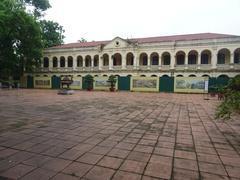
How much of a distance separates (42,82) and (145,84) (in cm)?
1786

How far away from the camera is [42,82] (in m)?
31.4

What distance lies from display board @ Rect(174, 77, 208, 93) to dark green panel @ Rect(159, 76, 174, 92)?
0.52 m

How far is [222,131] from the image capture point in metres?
5.18

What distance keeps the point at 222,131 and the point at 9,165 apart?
16.9ft

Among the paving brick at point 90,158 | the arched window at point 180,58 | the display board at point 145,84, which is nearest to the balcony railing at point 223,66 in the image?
the arched window at point 180,58

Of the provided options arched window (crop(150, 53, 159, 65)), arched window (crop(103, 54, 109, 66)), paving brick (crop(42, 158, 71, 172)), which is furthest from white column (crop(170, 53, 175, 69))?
paving brick (crop(42, 158, 71, 172))

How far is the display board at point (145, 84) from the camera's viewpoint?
2464 cm

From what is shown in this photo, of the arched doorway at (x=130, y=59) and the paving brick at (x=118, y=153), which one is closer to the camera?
the paving brick at (x=118, y=153)

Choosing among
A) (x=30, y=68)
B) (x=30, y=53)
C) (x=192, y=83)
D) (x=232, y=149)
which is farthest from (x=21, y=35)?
(x=232, y=149)

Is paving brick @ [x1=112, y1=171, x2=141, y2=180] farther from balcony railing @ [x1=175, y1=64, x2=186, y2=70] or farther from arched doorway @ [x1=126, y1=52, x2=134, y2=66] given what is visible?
arched doorway @ [x1=126, y1=52, x2=134, y2=66]

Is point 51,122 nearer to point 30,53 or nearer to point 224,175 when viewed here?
point 224,175

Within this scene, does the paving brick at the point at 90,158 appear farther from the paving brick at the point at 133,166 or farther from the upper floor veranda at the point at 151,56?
the upper floor veranda at the point at 151,56

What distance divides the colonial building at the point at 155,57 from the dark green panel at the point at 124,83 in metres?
2.31

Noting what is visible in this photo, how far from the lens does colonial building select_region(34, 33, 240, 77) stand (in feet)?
81.4
